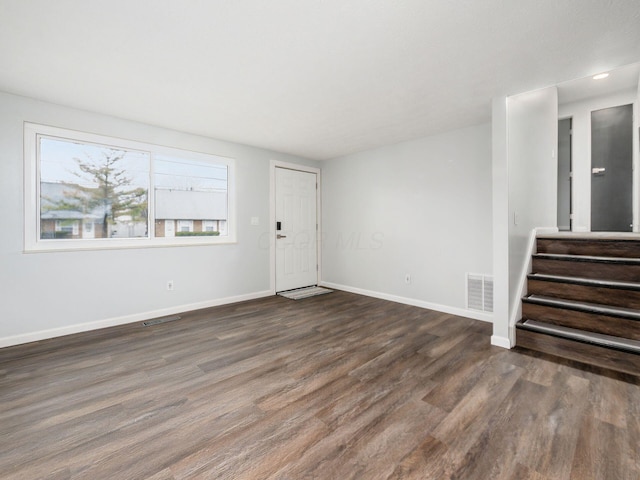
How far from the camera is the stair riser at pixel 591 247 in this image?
9.45 feet

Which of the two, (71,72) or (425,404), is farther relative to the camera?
(71,72)

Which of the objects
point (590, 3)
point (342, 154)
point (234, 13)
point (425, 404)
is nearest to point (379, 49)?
point (234, 13)

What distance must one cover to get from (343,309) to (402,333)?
1.10 m

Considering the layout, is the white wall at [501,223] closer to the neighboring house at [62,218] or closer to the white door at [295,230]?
the white door at [295,230]

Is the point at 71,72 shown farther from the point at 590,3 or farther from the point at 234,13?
the point at 590,3

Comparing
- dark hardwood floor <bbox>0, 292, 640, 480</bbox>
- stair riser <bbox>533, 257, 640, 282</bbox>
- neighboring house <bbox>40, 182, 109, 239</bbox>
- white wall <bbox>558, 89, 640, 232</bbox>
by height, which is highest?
white wall <bbox>558, 89, 640, 232</bbox>

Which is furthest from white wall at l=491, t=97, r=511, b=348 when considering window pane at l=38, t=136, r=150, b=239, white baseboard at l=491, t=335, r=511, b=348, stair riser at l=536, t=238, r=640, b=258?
window pane at l=38, t=136, r=150, b=239

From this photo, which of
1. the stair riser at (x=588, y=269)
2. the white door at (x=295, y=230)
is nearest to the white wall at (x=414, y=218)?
the white door at (x=295, y=230)

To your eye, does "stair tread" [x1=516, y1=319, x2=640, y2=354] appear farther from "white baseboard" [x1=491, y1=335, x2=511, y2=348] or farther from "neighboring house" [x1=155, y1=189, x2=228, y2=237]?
"neighboring house" [x1=155, y1=189, x2=228, y2=237]

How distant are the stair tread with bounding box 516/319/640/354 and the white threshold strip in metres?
2.97

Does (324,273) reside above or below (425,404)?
above

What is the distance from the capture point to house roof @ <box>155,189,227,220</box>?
3.90 meters

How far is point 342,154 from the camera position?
5.18 metres

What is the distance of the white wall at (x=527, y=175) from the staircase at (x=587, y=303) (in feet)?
0.54
